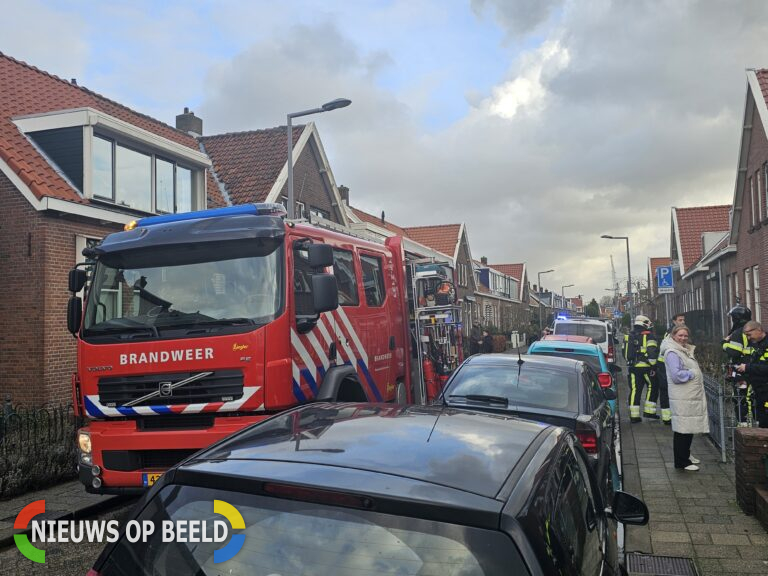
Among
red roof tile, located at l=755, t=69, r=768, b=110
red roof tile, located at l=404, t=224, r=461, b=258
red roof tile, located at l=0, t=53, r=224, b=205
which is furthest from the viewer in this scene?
red roof tile, located at l=404, t=224, r=461, b=258

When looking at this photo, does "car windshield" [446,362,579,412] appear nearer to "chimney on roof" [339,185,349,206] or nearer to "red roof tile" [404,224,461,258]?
"chimney on roof" [339,185,349,206]

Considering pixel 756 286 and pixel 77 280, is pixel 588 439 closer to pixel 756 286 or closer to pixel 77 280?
pixel 77 280

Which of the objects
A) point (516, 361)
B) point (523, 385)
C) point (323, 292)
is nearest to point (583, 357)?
point (516, 361)

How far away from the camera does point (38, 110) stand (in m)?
15.0

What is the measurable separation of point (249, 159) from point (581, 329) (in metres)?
12.0

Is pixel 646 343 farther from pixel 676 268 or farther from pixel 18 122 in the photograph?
pixel 676 268

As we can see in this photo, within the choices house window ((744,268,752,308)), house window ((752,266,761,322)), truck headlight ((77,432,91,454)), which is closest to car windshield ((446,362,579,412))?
truck headlight ((77,432,91,454))

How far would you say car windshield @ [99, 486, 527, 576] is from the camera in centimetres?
181

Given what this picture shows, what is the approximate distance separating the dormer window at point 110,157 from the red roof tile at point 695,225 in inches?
1081

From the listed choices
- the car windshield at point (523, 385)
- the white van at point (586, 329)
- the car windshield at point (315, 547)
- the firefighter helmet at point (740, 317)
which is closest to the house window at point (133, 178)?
the car windshield at point (523, 385)

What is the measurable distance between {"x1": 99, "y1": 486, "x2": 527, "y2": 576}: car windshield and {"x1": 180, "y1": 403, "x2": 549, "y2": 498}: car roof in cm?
15

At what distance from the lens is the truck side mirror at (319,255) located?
19.2 ft

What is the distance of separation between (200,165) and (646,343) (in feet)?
38.0

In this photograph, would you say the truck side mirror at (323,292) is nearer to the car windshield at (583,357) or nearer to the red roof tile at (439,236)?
the car windshield at (583,357)
